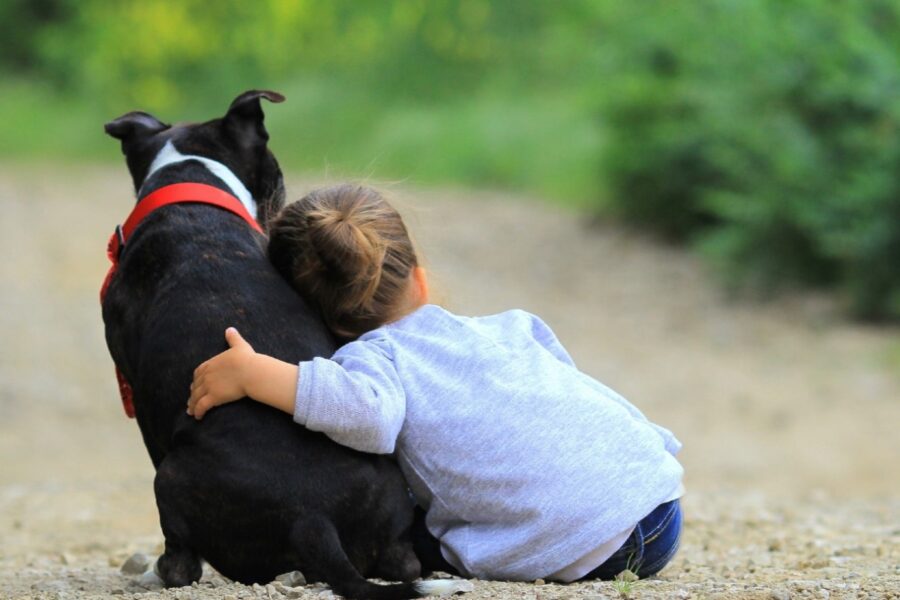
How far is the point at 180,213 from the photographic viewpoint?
152 inches

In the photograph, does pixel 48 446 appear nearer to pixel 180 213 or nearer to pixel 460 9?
pixel 180 213

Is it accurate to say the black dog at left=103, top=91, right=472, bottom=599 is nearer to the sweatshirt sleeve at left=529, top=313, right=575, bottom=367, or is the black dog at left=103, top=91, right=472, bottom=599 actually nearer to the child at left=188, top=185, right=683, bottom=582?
the child at left=188, top=185, right=683, bottom=582

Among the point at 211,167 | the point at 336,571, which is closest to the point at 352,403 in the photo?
the point at 336,571

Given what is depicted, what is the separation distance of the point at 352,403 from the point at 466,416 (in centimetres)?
33

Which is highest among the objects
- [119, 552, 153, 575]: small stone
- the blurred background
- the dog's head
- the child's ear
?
the blurred background

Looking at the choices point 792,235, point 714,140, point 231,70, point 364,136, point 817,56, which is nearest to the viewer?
point 817,56

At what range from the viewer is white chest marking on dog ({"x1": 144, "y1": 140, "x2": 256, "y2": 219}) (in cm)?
408

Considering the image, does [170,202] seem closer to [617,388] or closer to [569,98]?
[617,388]

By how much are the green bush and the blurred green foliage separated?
0.07 feet

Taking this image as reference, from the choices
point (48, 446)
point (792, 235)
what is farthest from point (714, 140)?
point (48, 446)

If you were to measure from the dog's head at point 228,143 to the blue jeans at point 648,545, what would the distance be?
4.77 ft

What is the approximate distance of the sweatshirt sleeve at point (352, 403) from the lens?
130 inches

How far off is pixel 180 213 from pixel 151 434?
0.62 metres

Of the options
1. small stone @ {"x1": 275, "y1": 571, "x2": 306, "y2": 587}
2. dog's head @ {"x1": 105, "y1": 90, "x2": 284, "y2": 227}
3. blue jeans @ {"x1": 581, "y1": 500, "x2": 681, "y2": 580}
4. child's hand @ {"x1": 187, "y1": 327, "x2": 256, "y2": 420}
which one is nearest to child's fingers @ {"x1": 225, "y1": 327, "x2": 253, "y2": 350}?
child's hand @ {"x1": 187, "y1": 327, "x2": 256, "y2": 420}
